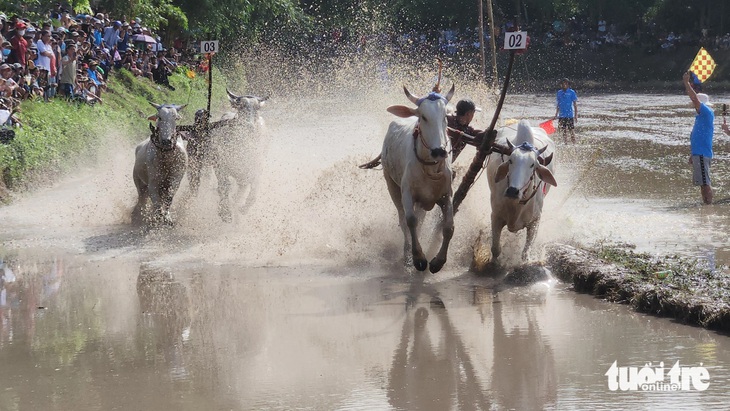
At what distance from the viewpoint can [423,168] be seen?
10.9 metres

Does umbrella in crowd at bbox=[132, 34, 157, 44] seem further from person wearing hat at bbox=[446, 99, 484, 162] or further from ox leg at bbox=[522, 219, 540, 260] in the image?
ox leg at bbox=[522, 219, 540, 260]

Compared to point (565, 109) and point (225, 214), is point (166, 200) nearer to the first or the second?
point (225, 214)

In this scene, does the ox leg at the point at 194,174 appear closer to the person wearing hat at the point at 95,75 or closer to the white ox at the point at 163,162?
the white ox at the point at 163,162

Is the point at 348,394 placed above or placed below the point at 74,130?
below

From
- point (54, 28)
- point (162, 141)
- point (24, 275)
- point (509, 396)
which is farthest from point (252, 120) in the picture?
point (54, 28)

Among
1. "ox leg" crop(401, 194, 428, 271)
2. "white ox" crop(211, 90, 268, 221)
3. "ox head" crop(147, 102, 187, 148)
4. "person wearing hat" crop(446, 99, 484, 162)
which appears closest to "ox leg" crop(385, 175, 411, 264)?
"ox leg" crop(401, 194, 428, 271)

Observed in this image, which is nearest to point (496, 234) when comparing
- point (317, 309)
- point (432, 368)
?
point (317, 309)

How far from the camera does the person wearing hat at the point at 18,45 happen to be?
20.8 m

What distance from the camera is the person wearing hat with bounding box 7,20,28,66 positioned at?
818 inches

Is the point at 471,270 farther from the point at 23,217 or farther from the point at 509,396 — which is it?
the point at 23,217

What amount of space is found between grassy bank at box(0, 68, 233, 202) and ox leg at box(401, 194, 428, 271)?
795 centimetres

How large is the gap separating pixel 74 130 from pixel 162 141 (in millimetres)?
7566

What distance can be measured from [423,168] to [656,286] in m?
2.55

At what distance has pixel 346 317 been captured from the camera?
9.46 m
